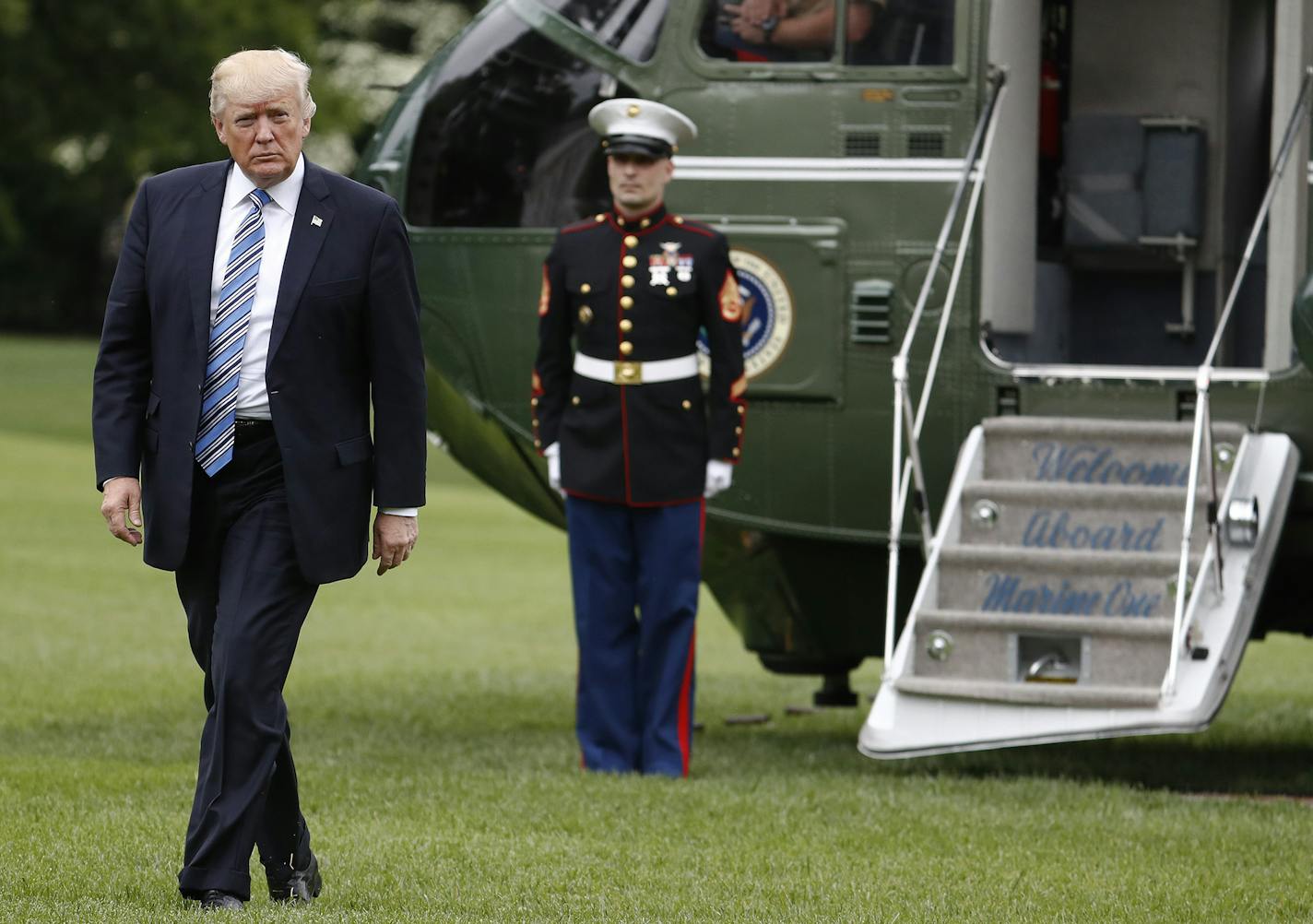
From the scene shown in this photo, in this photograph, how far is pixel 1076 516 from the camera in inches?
273

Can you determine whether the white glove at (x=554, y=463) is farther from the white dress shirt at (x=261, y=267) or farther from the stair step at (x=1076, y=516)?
the white dress shirt at (x=261, y=267)

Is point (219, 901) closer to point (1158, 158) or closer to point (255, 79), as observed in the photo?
point (255, 79)

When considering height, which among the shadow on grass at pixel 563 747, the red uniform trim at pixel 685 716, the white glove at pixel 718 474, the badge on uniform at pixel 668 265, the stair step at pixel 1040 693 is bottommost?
the shadow on grass at pixel 563 747

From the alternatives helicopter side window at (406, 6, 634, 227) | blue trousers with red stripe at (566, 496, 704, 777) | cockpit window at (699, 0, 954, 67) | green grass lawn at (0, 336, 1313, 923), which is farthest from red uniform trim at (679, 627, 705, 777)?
cockpit window at (699, 0, 954, 67)

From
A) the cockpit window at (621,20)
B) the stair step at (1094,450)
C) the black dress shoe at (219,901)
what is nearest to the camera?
the black dress shoe at (219,901)

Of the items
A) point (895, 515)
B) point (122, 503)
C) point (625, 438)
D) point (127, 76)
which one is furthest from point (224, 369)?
point (127, 76)

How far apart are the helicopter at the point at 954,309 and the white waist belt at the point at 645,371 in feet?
1.55

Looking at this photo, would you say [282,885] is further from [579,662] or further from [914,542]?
[914,542]

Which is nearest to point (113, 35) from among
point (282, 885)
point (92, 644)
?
point (92, 644)

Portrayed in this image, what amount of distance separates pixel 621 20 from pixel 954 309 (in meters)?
1.44

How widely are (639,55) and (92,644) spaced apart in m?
4.83

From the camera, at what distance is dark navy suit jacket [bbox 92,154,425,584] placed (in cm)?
465

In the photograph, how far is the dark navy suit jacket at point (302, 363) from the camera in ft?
15.3

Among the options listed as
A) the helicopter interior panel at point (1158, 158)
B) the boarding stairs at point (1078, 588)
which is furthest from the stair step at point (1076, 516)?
the helicopter interior panel at point (1158, 158)
